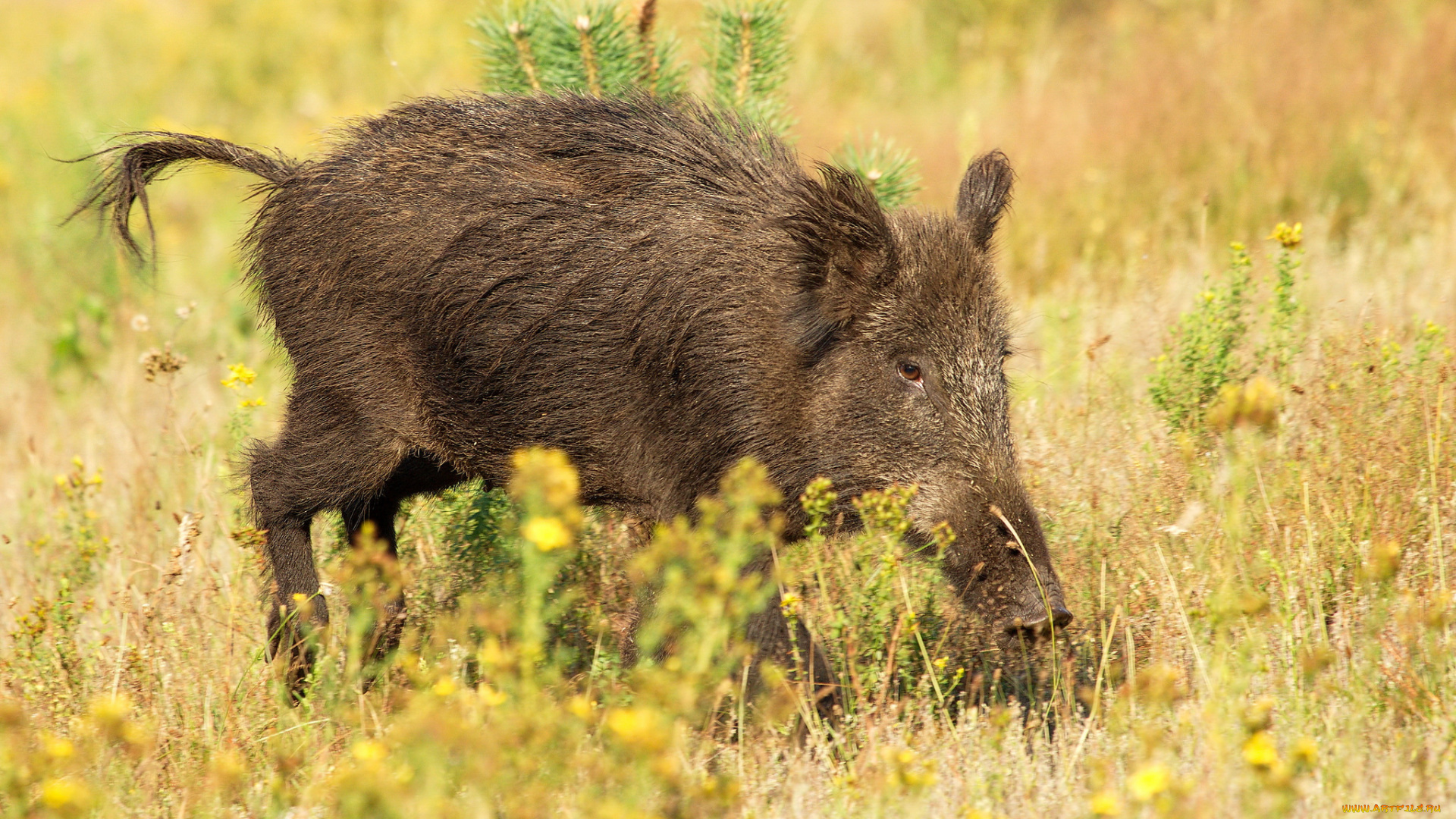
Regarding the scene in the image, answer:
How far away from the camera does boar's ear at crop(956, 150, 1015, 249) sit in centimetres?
416

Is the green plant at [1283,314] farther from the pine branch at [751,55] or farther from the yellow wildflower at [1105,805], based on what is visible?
the yellow wildflower at [1105,805]

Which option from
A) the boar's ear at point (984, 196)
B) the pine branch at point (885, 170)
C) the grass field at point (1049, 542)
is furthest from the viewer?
the pine branch at point (885, 170)

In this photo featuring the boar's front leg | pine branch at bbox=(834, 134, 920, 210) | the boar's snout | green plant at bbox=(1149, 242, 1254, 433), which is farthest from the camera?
pine branch at bbox=(834, 134, 920, 210)

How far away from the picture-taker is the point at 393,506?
4574mm

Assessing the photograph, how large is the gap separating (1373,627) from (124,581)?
3936mm

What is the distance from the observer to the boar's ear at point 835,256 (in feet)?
11.9

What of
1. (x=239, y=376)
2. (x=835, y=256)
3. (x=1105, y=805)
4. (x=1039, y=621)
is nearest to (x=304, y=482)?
(x=239, y=376)

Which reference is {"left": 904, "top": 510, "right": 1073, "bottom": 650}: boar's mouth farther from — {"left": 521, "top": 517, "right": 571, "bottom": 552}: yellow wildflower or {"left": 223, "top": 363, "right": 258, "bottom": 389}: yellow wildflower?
{"left": 223, "top": 363, "right": 258, "bottom": 389}: yellow wildflower

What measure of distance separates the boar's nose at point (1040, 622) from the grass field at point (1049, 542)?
0.14 m

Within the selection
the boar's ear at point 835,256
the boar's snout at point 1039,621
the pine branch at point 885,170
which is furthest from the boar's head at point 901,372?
the pine branch at point 885,170

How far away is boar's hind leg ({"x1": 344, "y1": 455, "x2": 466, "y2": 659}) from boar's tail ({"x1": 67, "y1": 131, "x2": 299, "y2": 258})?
1090mm

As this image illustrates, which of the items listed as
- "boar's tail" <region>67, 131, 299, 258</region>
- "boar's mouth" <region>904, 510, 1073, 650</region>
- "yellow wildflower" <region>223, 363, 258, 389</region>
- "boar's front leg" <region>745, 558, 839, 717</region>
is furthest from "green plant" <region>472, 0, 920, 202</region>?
"boar's front leg" <region>745, 558, 839, 717</region>

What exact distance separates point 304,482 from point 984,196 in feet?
8.13

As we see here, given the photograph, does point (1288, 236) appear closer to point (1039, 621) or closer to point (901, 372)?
point (901, 372)
